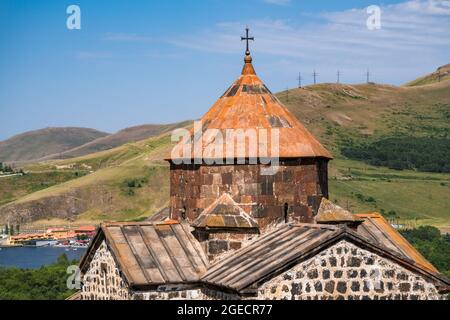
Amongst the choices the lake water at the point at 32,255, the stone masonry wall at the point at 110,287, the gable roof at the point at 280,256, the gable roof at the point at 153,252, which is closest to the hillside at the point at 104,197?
the lake water at the point at 32,255

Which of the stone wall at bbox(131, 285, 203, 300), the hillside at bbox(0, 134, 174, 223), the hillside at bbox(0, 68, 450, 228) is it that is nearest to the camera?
the stone wall at bbox(131, 285, 203, 300)

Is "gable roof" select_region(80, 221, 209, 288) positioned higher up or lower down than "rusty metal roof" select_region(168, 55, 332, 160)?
lower down

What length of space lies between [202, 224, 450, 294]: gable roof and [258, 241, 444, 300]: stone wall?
116mm

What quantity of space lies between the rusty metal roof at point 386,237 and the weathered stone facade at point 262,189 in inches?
49.8

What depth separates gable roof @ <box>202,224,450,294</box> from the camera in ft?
45.3

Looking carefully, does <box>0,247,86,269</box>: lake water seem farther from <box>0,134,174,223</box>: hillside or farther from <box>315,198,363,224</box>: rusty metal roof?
<box>315,198,363,224</box>: rusty metal roof

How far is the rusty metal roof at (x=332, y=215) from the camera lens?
16047mm

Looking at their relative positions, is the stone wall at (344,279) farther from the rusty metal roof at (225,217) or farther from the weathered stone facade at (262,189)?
the weathered stone facade at (262,189)

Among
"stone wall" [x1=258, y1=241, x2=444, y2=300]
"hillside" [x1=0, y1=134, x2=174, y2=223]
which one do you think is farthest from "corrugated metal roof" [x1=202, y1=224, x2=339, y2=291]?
"hillside" [x1=0, y1=134, x2=174, y2=223]

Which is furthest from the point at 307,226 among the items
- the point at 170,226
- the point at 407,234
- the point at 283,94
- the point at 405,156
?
the point at 283,94

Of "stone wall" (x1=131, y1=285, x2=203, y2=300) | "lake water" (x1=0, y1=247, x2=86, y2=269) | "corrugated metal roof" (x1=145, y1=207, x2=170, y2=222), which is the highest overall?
"corrugated metal roof" (x1=145, y1=207, x2=170, y2=222)

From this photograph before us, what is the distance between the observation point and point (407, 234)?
334 feet

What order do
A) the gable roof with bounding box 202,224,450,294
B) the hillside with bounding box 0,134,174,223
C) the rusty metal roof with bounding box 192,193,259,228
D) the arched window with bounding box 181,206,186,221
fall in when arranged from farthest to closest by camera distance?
the hillside with bounding box 0,134,174,223 → the arched window with bounding box 181,206,186,221 → the rusty metal roof with bounding box 192,193,259,228 → the gable roof with bounding box 202,224,450,294
